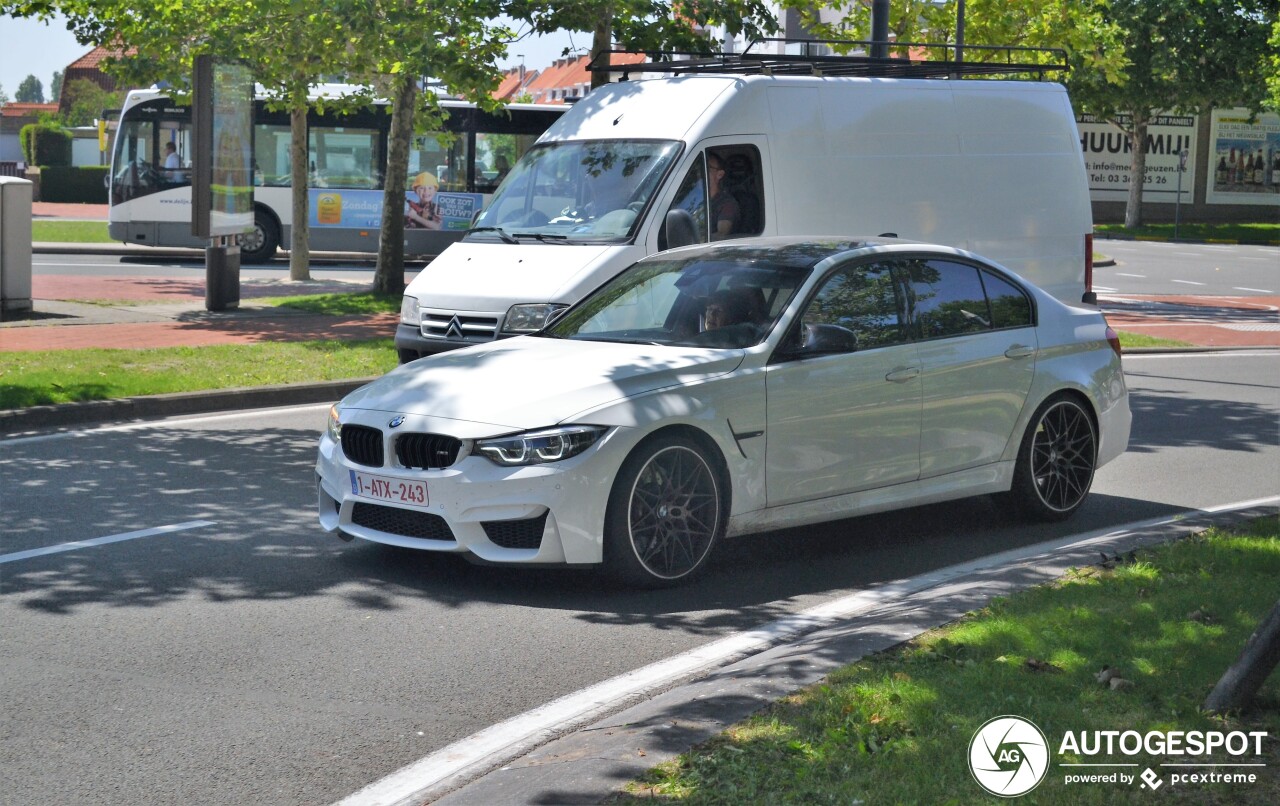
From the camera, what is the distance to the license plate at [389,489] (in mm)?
6684

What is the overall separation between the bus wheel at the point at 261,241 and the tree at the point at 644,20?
1266 centimetres

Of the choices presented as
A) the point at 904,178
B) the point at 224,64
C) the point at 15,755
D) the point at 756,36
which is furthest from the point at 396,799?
the point at 224,64

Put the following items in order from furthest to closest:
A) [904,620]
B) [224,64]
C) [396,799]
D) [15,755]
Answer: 1. [224,64]
2. [904,620]
3. [15,755]
4. [396,799]

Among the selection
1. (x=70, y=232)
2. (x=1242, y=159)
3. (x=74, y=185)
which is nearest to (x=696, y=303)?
(x=70, y=232)

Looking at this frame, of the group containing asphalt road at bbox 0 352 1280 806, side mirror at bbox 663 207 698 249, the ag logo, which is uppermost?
side mirror at bbox 663 207 698 249

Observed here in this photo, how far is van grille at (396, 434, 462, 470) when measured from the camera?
6.67 meters

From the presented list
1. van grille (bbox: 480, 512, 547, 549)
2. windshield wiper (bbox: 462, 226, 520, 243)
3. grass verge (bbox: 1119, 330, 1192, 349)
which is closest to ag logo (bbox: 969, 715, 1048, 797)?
van grille (bbox: 480, 512, 547, 549)

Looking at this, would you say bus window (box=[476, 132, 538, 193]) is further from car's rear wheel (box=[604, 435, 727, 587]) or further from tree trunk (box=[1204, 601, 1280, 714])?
tree trunk (box=[1204, 601, 1280, 714])

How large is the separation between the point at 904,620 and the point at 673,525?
4.27 feet

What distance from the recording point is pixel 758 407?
7.05m

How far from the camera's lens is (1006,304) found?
27.5 feet

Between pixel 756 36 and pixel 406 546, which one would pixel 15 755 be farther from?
pixel 756 36

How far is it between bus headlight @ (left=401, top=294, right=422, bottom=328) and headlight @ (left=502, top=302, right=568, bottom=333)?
1216 mm

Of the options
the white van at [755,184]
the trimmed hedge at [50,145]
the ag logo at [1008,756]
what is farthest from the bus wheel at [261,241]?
the trimmed hedge at [50,145]
